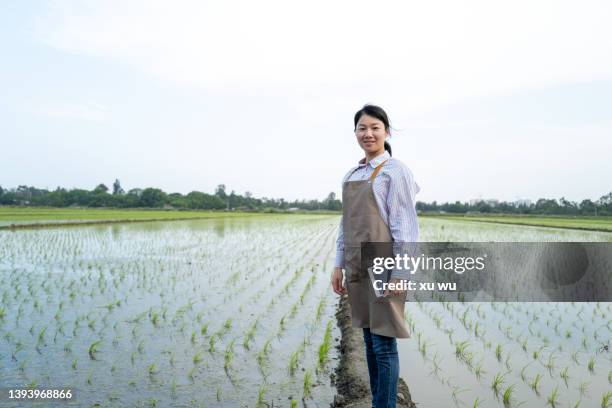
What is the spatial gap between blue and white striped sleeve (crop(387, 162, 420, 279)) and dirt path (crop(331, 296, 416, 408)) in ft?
4.25

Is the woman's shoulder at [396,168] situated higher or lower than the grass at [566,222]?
higher

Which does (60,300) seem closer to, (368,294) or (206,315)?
(206,315)

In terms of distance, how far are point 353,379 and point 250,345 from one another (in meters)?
1.29

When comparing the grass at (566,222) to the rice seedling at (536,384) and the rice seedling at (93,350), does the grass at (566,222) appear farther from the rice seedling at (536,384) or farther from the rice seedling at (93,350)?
the rice seedling at (93,350)

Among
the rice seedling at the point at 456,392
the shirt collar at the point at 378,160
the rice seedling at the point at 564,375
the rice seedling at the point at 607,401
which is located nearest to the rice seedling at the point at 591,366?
the rice seedling at the point at 564,375

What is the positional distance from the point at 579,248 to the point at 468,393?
1171 centimetres

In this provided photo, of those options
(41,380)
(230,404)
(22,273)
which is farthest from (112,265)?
(230,404)

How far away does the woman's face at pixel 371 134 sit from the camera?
7.18 ft

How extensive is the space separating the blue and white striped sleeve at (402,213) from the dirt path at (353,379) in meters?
1.29

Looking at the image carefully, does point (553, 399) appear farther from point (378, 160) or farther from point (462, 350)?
point (378, 160)

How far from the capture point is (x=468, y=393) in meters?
3.28

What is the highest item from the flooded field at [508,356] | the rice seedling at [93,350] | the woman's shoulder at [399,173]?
the woman's shoulder at [399,173]

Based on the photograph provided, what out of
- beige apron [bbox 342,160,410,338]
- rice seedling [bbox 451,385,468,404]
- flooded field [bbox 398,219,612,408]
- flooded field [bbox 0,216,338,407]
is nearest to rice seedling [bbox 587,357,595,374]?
flooded field [bbox 398,219,612,408]

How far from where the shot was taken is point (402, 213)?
2.06 metres
